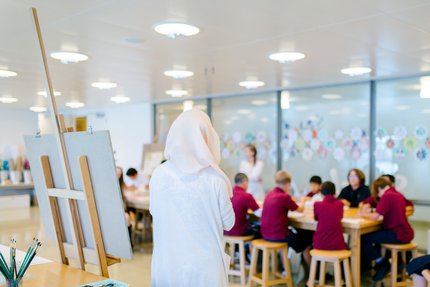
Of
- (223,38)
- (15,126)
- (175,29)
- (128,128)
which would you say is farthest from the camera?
(15,126)

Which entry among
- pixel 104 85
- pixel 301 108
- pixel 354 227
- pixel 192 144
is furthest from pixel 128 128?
pixel 192 144

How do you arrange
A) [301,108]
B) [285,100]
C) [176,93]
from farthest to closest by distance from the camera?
1. [176,93]
2. [285,100]
3. [301,108]

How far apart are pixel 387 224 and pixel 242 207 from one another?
1.48m

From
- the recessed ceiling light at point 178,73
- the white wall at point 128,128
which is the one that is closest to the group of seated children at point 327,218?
the recessed ceiling light at point 178,73

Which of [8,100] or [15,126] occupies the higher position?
[8,100]

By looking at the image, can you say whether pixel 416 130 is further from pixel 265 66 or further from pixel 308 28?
pixel 308 28

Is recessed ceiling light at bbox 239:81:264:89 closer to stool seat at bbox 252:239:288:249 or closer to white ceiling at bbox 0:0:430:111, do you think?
white ceiling at bbox 0:0:430:111

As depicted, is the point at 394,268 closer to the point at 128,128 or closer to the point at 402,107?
the point at 402,107

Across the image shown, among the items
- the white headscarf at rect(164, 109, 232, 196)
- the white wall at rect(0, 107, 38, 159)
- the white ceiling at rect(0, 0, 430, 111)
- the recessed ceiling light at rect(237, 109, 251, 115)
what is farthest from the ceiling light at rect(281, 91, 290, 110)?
the white wall at rect(0, 107, 38, 159)

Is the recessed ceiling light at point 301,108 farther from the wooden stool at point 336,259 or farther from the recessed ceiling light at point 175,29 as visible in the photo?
the recessed ceiling light at point 175,29

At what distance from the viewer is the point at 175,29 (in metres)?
3.55

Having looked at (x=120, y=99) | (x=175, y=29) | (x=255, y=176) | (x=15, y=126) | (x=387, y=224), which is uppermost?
(x=175, y=29)

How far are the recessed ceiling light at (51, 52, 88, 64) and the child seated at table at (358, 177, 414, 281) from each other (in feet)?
11.0

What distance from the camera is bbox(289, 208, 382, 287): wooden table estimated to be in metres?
4.23
